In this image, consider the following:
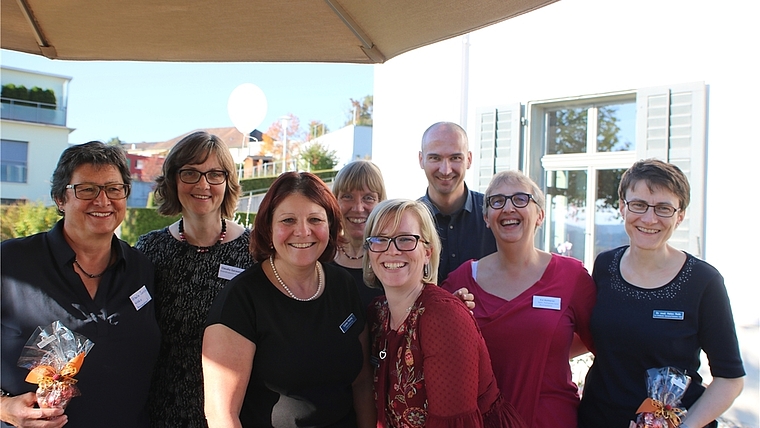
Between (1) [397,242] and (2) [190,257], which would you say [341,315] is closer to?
(1) [397,242]

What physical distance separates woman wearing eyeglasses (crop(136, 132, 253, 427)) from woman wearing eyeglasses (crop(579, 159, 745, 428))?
169 cm

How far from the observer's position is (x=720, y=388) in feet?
7.29

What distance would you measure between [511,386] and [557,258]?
0.65m

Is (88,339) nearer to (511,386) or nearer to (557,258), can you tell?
(511,386)

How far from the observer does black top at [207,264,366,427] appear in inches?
→ 81.4

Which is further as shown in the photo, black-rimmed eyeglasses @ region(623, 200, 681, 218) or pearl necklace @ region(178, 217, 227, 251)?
pearl necklace @ region(178, 217, 227, 251)

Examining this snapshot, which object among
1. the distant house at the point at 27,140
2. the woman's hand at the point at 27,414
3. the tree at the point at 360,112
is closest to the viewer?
the woman's hand at the point at 27,414

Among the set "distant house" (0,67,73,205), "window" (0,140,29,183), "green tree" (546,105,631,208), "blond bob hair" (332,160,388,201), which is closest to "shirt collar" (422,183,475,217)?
"blond bob hair" (332,160,388,201)

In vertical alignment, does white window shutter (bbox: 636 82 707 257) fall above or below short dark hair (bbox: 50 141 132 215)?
Answer: above

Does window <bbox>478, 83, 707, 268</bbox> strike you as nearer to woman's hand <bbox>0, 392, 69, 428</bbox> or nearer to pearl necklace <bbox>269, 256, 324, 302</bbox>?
pearl necklace <bbox>269, 256, 324, 302</bbox>

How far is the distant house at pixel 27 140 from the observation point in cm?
4024

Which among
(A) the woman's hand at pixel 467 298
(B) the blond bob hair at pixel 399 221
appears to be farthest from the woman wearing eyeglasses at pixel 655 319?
(B) the blond bob hair at pixel 399 221

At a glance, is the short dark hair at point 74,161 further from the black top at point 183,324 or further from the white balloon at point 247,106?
the white balloon at point 247,106

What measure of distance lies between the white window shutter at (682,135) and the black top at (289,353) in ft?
17.5
